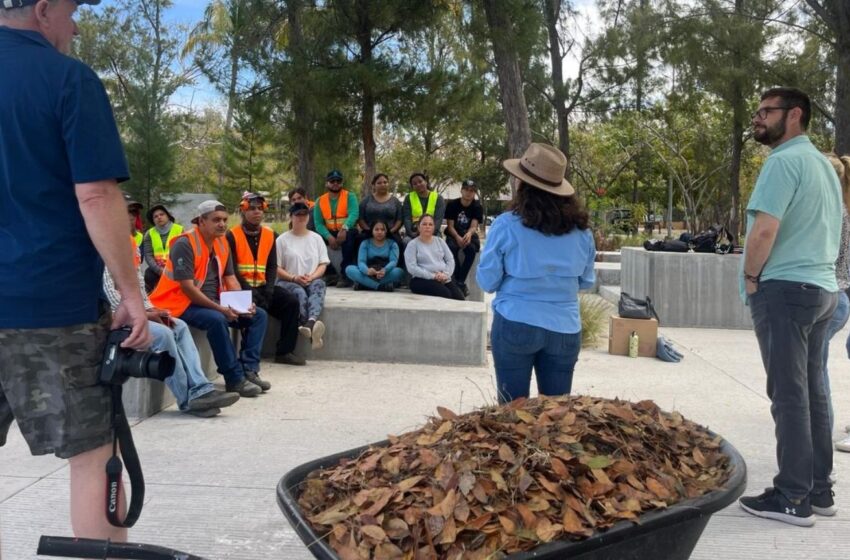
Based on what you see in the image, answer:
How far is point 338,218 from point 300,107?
15.2 feet

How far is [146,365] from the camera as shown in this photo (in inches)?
95.4

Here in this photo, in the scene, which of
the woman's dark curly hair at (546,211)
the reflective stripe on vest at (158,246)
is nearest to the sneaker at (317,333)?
the reflective stripe on vest at (158,246)

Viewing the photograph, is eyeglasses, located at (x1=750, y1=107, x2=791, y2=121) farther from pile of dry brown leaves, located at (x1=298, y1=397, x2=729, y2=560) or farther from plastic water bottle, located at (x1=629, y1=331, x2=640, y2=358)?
plastic water bottle, located at (x1=629, y1=331, x2=640, y2=358)

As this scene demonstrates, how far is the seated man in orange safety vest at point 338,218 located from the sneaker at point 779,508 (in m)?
6.10

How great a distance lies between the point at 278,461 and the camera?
4.54 m

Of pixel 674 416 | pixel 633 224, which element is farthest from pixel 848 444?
pixel 633 224

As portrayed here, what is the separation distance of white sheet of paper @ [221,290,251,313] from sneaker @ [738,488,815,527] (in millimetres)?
3956

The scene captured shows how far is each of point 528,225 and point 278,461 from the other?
208cm

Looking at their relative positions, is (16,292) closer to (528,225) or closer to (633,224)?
(528,225)

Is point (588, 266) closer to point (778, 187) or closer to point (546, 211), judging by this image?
point (546, 211)

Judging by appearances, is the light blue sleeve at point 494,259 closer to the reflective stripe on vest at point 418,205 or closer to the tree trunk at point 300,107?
the reflective stripe on vest at point 418,205

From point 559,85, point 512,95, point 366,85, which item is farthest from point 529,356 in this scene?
point 559,85

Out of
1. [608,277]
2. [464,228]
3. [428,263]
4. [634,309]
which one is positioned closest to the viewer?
[634,309]

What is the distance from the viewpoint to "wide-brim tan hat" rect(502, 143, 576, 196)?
3645 millimetres
